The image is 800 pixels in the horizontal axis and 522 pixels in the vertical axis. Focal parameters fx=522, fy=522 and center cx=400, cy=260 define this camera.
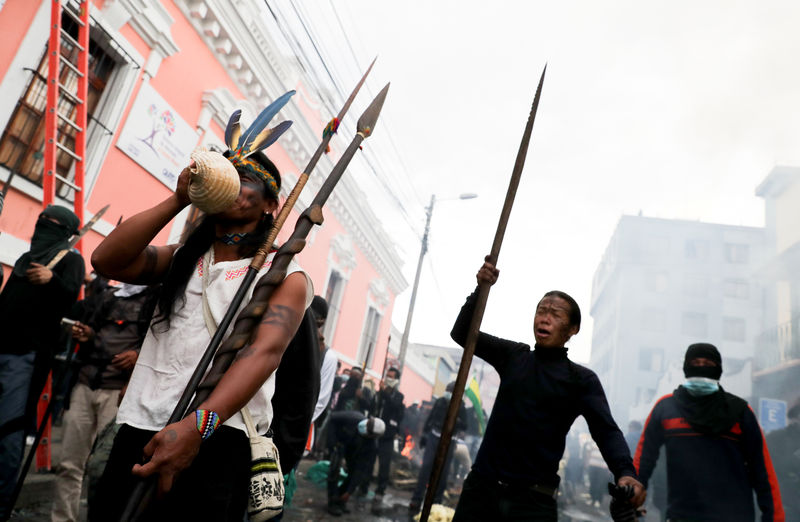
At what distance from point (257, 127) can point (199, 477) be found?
49.5 inches

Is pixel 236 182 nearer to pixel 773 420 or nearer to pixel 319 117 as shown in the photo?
pixel 319 117

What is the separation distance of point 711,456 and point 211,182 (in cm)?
375

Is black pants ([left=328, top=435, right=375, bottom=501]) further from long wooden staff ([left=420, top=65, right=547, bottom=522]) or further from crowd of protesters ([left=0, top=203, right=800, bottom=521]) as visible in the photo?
long wooden staff ([left=420, top=65, right=547, bottom=522])

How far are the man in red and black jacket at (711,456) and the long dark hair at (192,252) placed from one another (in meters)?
3.44

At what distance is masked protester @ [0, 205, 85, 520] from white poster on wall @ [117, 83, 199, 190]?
396cm

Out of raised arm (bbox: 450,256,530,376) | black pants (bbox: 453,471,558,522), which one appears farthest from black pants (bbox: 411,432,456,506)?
black pants (bbox: 453,471,558,522)

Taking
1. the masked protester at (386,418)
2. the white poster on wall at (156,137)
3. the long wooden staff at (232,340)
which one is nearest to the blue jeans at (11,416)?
the long wooden staff at (232,340)

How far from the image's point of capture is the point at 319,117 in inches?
549

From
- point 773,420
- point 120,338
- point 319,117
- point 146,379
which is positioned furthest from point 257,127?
point 773,420

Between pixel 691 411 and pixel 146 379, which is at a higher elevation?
pixel 691 411

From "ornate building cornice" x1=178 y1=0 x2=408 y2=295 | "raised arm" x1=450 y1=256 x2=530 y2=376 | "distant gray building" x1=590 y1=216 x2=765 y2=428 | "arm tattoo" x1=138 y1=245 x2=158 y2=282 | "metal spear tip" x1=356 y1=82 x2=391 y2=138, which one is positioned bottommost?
"arm tattoo" x1=138 y1=245 x2=158 y2=282

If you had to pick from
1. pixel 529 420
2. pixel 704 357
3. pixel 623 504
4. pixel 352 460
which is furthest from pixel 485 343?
pixel 352 460

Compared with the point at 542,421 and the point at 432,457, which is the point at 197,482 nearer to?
the point at 542,421

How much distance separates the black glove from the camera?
2455mm
